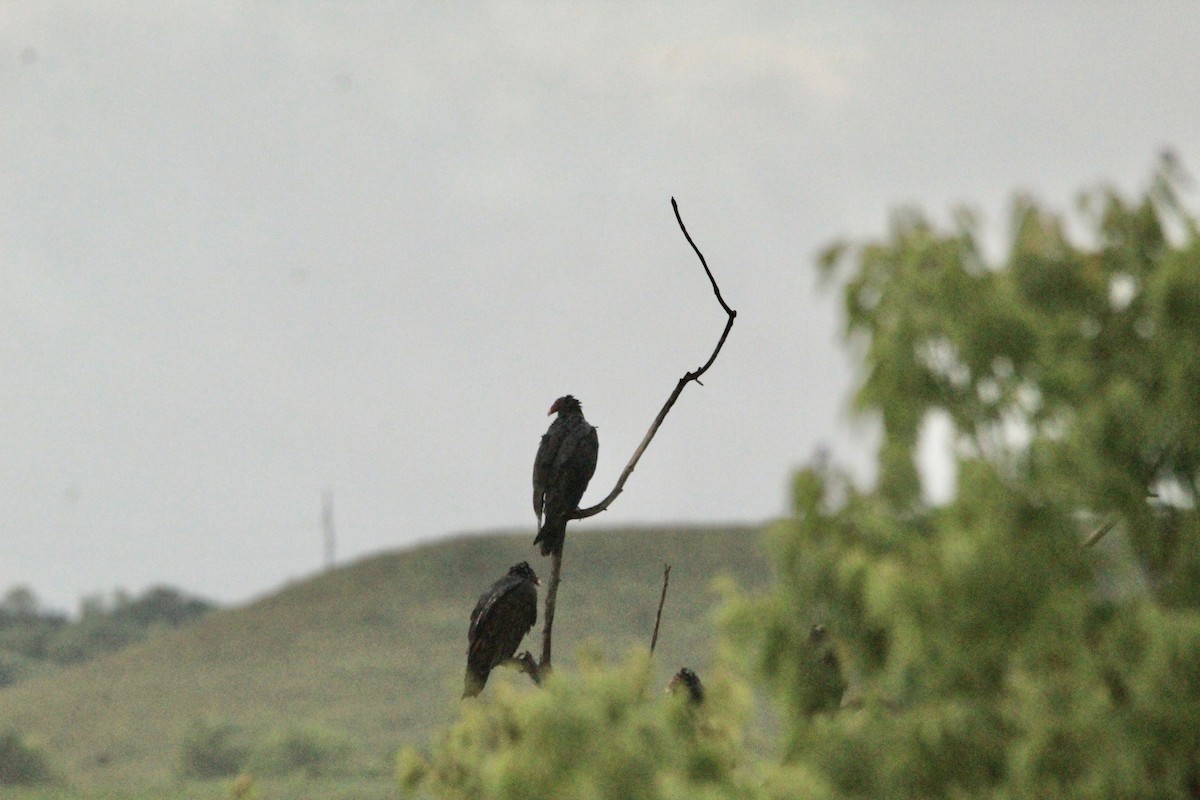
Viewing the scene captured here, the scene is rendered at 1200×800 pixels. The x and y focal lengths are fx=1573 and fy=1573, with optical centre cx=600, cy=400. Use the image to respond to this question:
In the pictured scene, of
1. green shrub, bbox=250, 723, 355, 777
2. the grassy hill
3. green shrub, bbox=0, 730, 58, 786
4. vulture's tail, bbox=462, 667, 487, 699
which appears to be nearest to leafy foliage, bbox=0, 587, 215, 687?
the grassy hill

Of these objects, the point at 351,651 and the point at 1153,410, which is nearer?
the point at 1153,410

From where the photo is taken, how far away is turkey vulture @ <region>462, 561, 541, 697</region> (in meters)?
6.85

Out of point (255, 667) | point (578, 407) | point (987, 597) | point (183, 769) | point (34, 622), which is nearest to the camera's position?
point (987, 597)

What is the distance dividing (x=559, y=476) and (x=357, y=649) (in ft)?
211

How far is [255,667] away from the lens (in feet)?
226

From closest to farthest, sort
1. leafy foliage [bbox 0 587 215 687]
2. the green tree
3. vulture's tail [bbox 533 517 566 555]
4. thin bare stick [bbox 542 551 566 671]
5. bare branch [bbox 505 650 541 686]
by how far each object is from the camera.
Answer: the green tree → thin bare stick [bbox 542 551 566 671] → bare branch [bbox 505 650 541 686] → vulture's tail [bbox 533 517 566 555] → leafy foliage [bbox 0 587 215 687]

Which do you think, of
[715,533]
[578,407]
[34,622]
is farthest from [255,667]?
[578,407]

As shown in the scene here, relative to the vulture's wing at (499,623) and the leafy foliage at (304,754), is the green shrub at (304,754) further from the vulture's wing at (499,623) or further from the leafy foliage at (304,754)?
the vulture's wing at (499,623)

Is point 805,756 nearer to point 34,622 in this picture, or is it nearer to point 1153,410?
point 1153,410

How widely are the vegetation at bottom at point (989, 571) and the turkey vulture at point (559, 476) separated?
217cm

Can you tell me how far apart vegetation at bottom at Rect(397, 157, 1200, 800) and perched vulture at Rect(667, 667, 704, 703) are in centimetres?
117

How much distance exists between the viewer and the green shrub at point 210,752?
172 feet

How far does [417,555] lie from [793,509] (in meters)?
75.4

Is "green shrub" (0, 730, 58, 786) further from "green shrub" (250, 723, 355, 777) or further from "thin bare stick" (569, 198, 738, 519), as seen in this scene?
"thin bare stick" (569, 198, 738, 519)
